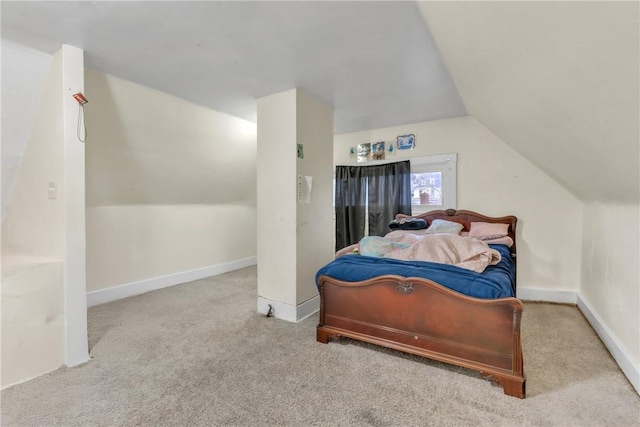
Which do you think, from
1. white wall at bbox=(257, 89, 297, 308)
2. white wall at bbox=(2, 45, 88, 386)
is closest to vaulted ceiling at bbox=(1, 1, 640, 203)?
white wall at bbox=(257, 89, 297, 308)

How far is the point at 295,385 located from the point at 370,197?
9.34 ft

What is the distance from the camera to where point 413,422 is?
142 cm

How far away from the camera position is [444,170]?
3639mm

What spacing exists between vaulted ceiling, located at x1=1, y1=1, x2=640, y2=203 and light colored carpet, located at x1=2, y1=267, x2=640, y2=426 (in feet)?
3.98

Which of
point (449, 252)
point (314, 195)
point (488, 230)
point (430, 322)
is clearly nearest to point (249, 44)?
point (314, 195)

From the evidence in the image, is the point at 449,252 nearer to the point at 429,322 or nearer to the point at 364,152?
the point at 429,322

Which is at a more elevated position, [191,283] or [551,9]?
[551,9]

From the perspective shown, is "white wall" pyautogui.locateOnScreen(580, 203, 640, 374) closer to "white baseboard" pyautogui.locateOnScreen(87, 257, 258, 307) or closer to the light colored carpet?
→ the light colored carpet

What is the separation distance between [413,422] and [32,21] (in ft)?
10.3

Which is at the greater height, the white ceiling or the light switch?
the white ceiling

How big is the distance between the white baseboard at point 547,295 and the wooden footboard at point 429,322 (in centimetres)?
205

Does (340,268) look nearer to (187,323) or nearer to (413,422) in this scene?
(413,422)

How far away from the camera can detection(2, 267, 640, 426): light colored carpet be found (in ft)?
4.77

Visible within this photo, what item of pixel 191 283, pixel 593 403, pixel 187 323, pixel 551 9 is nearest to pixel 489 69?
pixel 551 9
